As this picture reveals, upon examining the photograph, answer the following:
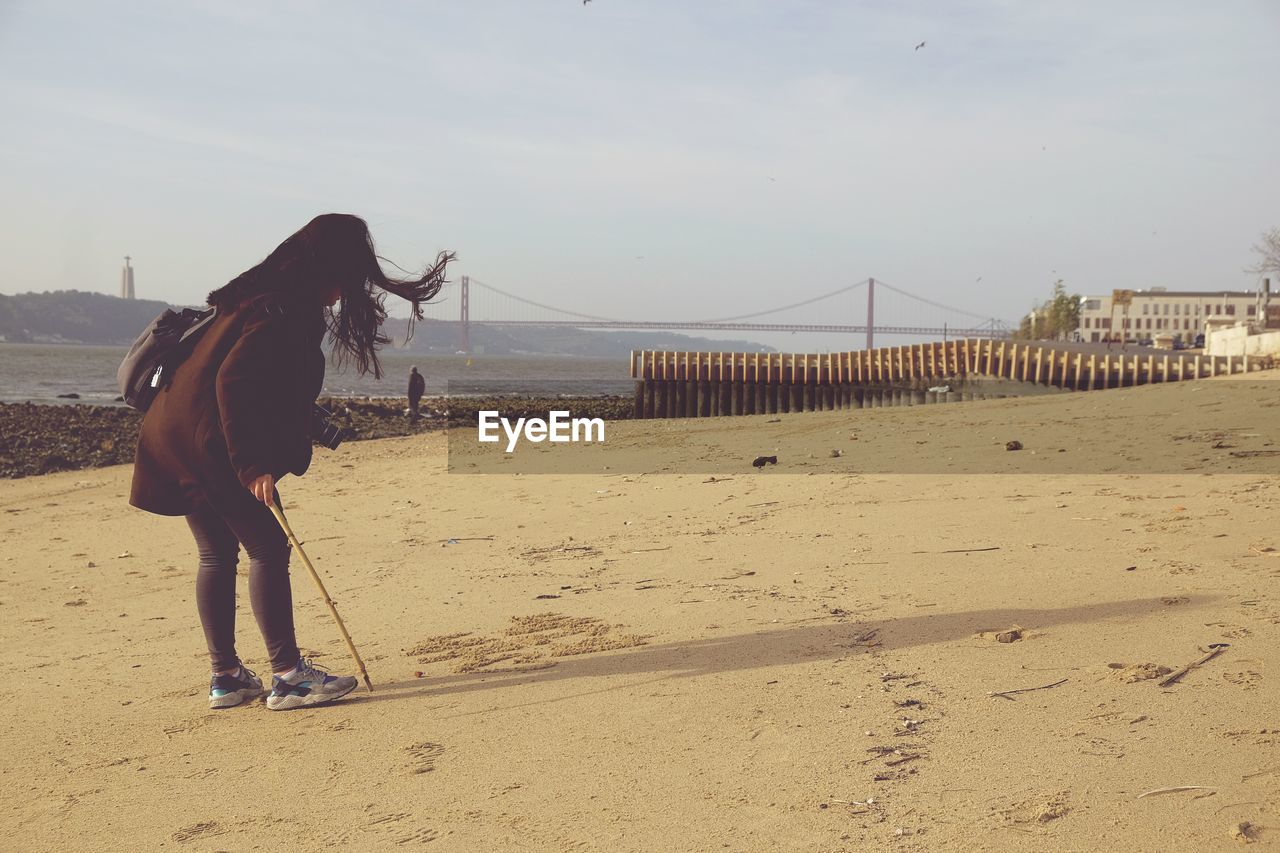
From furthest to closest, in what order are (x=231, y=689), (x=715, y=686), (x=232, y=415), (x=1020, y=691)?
1. (x=231, y=689)
2. (x=715, y=686)
3. (x=232, y=415)
4. (x=1020, y=691)

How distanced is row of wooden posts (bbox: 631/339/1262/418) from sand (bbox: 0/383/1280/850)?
1289 centimetres

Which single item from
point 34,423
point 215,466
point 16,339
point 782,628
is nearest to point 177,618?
point 215,466

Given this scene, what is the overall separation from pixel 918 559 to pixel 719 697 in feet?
7.74

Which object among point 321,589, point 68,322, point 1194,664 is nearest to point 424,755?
point 321,589

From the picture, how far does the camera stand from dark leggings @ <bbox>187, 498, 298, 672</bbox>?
4.01m

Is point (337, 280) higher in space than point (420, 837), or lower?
higher

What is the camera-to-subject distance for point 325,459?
15828mm

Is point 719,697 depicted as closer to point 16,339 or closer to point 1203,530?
point 1203,530

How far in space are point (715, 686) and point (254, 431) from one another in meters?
1.88

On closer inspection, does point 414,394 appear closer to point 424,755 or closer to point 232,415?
point 232,415

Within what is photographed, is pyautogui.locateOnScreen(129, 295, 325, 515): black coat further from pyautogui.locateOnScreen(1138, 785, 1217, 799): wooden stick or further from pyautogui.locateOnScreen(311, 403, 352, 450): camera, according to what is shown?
pyautogui.locateOnScreen(1138, 785, 1217, 799): wooden stick

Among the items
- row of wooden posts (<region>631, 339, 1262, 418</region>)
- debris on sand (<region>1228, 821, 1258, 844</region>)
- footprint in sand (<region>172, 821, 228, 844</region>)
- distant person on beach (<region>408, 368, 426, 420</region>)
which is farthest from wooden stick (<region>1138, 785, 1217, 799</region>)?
distant person on beach (<region>408, 368, 426, 420</region>)

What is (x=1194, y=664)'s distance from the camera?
3.76 metres

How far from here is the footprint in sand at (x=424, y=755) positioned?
11.0 ft
